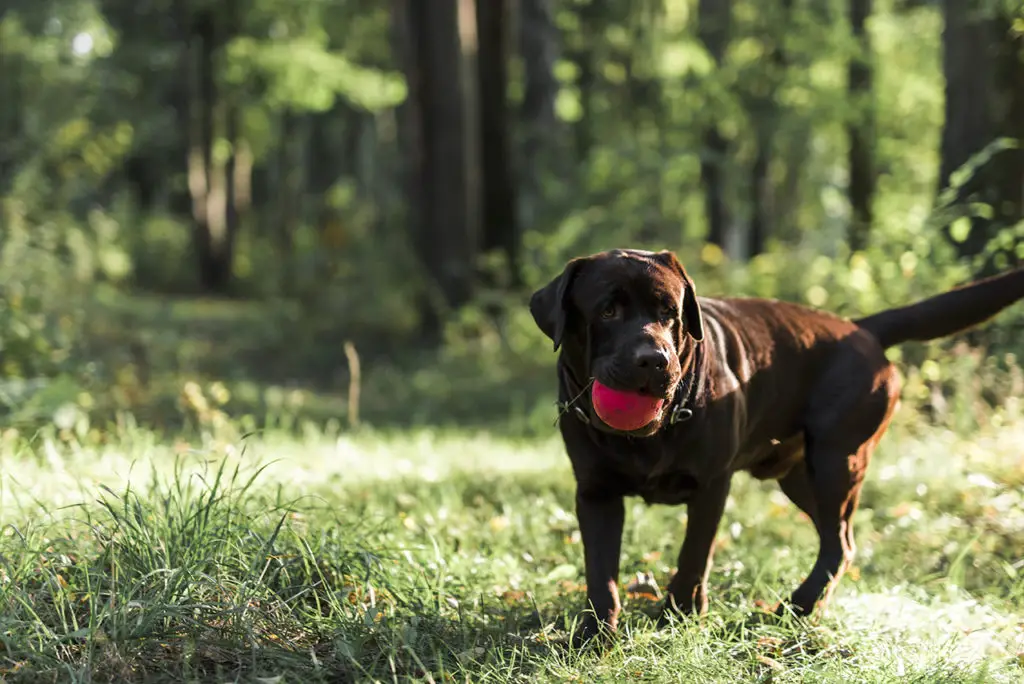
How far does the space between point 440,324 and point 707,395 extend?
9.96 metres

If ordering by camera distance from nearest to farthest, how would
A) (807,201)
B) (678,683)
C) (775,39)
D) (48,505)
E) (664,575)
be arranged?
(678,683), (48,505), (664,575), (775,39), (807,201)

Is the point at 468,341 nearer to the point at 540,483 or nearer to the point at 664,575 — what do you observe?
the point at 540,483

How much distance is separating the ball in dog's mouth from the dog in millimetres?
25

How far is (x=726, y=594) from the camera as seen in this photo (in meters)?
4.23

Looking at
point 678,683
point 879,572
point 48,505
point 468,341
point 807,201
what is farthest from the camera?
point 807,201

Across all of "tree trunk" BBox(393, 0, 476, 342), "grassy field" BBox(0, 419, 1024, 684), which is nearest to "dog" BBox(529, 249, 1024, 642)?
"grassy field" BBox(0, 419, 1024, 684)

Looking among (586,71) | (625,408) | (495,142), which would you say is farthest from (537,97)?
(625,408)

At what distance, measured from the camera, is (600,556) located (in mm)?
3723

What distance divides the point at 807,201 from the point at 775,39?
14262mm

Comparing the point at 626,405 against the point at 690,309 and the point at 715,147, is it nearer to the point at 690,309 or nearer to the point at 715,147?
the point at 690,309

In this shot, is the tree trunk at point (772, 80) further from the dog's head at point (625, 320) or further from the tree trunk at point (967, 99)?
the dog's head at point (625, 320)

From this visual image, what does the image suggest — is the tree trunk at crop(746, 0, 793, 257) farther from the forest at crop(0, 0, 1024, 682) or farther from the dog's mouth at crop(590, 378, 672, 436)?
the dog's mouth at crop(590, 378, 672, 436)

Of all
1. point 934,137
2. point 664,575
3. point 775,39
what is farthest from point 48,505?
point 934,137

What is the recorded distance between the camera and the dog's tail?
4395 millimetres
